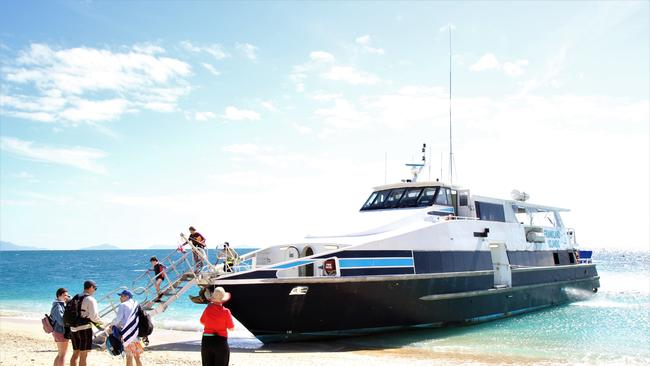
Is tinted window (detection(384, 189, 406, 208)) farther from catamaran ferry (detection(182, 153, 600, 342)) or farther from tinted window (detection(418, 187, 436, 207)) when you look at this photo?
tinted window (detection(418, 187, 436, 207))

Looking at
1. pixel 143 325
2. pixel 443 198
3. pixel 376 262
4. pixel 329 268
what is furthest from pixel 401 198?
pixel 143 325

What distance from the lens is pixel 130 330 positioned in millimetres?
7590

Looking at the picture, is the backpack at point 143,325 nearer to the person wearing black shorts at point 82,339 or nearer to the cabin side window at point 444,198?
the person wearing black shorts at point 82,339

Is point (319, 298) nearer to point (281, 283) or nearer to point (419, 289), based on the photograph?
point (281, 283)

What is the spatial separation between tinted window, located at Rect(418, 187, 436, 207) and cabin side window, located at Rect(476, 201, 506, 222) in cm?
207

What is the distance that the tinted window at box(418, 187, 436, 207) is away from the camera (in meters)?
16.8

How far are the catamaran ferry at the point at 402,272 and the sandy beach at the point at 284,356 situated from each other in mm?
555

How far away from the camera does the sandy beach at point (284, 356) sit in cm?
1127

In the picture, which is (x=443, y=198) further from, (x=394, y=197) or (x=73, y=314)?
(x=73, y=314)

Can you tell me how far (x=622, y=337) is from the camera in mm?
16531

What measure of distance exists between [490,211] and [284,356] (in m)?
9.92

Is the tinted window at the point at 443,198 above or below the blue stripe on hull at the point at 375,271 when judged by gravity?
above

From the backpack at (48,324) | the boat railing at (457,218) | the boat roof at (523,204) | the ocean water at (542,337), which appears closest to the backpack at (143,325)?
the backpack at (48,324)

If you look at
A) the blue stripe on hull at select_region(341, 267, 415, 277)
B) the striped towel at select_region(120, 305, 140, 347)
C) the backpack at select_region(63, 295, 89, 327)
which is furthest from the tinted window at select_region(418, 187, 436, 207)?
the backpack at select_region(63, 295, 89, 327)
